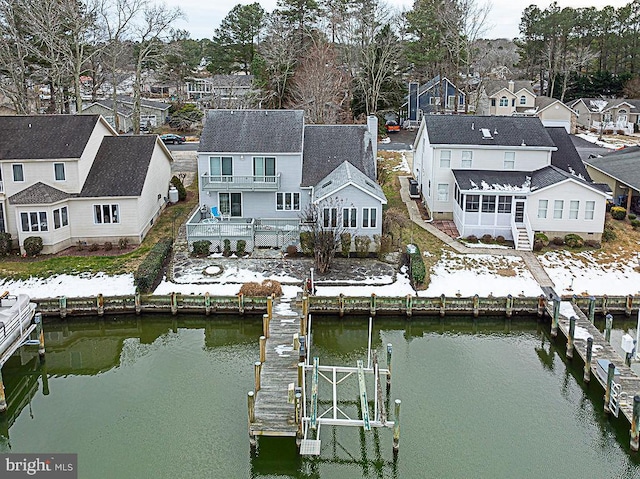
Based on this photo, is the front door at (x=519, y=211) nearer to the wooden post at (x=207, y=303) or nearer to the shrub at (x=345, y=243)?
the shrub at (x=345, y=243)

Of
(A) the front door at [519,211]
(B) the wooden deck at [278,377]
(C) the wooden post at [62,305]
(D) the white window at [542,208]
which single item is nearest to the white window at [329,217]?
(B) the wooden deck at [278,377]

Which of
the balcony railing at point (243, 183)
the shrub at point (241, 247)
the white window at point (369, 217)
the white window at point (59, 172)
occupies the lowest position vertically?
the shrub at point (241, 247)

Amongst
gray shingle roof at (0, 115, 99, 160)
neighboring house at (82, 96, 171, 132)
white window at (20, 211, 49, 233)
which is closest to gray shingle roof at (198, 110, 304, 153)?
gray shingle roof at (0, 115, 99, 160)

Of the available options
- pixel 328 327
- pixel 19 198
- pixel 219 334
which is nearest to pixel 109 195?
pixel 19 198

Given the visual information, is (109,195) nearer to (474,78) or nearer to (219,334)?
(219,334)

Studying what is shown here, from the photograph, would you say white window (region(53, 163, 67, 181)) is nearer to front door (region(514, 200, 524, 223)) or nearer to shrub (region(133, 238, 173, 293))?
shrub (region(133, 238, 173, 293))
